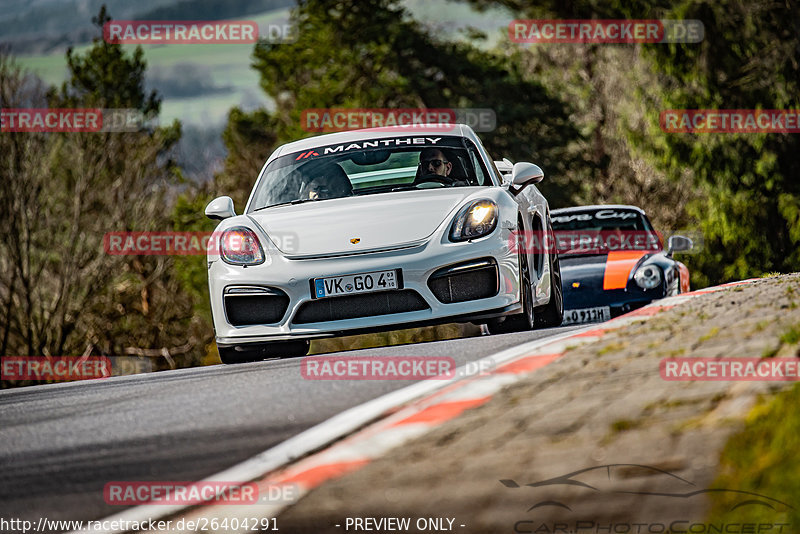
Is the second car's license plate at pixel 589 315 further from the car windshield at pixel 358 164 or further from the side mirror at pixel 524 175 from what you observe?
the side mirror at pixel 524 175

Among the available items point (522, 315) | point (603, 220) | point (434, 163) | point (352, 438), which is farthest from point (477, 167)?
point (603, 220)

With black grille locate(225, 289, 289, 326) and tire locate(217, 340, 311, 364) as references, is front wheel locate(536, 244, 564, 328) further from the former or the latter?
black grille locate(225, 289, 289, 326)

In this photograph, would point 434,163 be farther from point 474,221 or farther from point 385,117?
point 385,117

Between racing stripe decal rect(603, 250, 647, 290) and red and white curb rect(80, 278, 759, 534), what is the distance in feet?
19.5

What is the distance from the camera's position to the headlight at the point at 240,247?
7078mm

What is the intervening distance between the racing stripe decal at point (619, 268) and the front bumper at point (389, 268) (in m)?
4.45

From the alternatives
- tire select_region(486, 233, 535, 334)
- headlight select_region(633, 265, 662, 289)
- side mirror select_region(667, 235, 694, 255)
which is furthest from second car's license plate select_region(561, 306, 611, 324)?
tire select_region(486, 233, 535, 334)

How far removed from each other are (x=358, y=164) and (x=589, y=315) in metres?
4.02

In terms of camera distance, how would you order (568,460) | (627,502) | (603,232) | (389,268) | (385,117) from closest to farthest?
(627,502), (568,460), (389,268), (603,232), (385,117)

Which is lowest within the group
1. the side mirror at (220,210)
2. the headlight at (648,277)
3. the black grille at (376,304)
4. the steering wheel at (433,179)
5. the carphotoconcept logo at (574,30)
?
the headlight at (648,277)

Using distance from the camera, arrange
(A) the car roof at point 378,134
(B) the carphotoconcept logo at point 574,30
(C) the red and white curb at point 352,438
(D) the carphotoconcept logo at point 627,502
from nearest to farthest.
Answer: (D) the carphotoconcept logo at point 627,502 → (C) the red and white curb at point 352,438 → (A) the car roof at point 378,134 → (B) the carphotoconcept logo at point 574,30

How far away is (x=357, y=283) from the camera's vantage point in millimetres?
6742

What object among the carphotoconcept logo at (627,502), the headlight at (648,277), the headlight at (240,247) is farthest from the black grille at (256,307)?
the headlight at (648,277)

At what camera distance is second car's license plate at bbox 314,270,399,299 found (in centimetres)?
673
